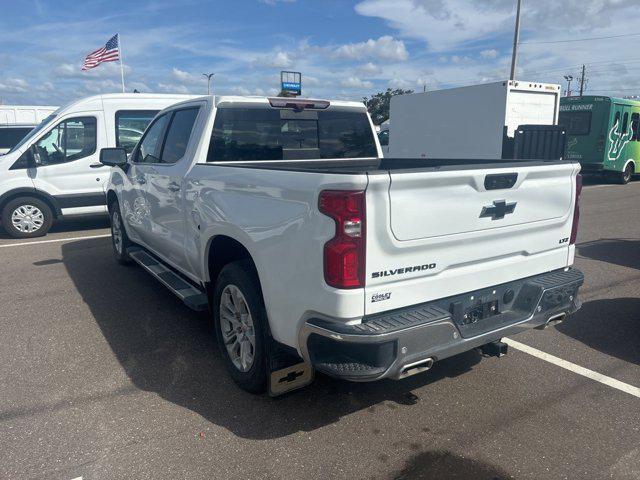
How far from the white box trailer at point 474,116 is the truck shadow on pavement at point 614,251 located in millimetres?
5298

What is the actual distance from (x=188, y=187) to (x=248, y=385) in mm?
1637

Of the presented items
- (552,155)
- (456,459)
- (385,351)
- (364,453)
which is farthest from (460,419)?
(552,155)

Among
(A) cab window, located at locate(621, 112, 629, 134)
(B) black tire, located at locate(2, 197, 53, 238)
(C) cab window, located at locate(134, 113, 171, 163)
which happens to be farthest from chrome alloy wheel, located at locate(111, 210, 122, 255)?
(A) cab window, located at locate(621, 112, 629, 134)

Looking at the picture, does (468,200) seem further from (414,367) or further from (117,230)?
(117,230)

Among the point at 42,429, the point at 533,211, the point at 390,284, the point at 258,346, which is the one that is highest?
the point at 533,211

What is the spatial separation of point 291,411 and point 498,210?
1.83 meters

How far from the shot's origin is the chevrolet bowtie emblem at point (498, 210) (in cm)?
297

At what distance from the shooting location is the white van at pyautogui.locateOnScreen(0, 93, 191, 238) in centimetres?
888

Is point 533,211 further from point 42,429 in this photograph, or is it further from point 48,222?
point 48,222

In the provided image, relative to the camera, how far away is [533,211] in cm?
322

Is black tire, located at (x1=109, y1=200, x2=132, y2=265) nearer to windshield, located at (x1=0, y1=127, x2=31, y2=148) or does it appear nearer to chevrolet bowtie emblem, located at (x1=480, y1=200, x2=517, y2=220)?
chevrolet bowtie emblem, located at (x1=480, y1=200, x2=517, y2=220)

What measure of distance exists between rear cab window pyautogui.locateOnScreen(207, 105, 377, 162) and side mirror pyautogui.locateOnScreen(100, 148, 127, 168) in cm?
201

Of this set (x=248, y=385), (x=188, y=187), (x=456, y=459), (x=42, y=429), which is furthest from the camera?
(x=188, y=187)

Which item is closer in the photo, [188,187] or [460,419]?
[460,419]
